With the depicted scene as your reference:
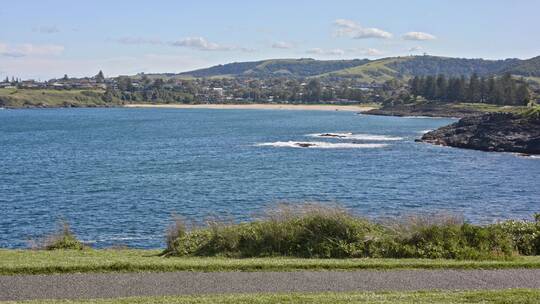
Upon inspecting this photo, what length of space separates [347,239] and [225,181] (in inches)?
1534

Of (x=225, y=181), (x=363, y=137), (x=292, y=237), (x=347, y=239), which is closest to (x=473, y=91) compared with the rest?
(x=363, y=137)

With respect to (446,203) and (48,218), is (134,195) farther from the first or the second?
(446,203)

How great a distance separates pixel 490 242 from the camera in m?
17.0

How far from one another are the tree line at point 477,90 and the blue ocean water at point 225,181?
5988cm

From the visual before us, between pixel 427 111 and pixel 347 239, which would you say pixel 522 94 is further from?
pixel 347 239

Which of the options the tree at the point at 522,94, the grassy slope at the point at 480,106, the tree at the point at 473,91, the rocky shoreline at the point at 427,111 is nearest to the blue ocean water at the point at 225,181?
the grassy slope at the point at 480,106

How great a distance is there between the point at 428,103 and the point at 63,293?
17503 cm

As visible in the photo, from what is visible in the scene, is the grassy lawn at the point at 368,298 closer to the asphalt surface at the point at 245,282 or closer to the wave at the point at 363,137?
the asphalt surface at the point at 245,282

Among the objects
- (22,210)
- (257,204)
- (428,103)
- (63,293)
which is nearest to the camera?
(63,293)

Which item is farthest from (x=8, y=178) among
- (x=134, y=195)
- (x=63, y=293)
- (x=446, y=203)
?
(x=63, y=293)

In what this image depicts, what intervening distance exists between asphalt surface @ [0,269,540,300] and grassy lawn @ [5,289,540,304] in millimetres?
717

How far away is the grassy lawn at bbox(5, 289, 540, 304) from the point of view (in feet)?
36.7

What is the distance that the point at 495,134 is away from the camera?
310 ft

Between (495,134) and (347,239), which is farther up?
(347,239)
